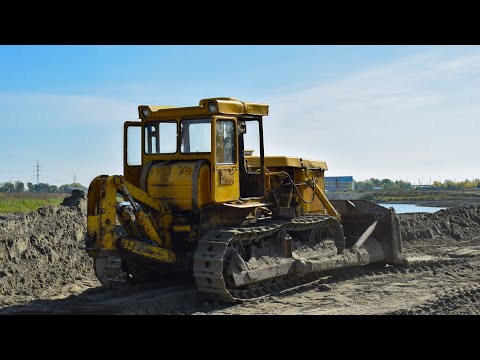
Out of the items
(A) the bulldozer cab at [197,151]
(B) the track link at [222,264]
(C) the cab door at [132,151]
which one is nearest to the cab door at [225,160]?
(A) the bulldozer cab at [197,151]

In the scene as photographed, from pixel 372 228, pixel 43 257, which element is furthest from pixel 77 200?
pixel 372 228

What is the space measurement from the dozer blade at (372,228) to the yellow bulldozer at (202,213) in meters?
1.80

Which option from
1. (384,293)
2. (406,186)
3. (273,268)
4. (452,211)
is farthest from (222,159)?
(406,186)

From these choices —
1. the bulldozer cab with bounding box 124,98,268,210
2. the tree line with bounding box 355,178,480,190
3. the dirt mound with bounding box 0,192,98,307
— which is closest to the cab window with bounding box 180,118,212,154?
the bulldozer cab with bounding box 124,98,268,210

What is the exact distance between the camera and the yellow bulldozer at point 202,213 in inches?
398

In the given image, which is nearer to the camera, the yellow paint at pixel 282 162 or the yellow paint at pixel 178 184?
the yellow paint at pixel 178 184

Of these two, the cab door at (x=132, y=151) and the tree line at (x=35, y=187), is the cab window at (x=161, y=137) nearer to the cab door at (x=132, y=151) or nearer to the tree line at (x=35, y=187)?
the cab door at (x=132, y=151)

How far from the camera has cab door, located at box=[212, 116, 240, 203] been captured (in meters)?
10.6

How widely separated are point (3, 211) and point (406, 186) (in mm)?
54670

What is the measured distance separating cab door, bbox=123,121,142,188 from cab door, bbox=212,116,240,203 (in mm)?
1861

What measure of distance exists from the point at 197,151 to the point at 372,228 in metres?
5.47

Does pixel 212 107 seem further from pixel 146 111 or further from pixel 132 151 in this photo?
pixel 132 151

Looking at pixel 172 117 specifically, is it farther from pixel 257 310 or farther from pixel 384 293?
pixel 384 293

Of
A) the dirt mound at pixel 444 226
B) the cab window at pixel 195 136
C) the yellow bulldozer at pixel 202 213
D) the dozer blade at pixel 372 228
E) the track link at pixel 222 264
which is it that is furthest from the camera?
the dirt mound at pixel 444 226
